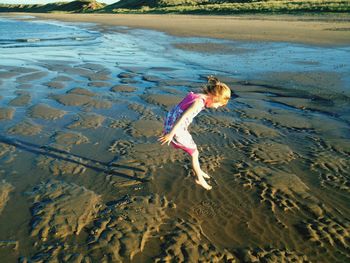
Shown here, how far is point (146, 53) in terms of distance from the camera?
15.2 meters

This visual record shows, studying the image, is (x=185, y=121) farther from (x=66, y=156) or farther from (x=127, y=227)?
(x=66, y=156)

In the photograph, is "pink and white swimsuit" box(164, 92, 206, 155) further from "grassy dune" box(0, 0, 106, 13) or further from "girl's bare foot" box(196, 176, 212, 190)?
"grassy dune" box(0, 0, 106, 13)

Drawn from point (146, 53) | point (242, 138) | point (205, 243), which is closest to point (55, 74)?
point (146, 53)

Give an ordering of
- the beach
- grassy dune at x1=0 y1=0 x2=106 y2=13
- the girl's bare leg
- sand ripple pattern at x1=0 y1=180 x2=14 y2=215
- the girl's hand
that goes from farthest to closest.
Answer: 1. grassy dune at x1=0 y1=0 x2=106 y2=13
2. the girl's bare leg
3. sand ripple pattern at x1=0 y1=180 x2=14 y2=215
4. the girl's hand
5. the beach

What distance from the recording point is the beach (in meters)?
3.47

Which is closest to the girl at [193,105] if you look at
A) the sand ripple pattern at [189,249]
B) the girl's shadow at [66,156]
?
the girl's shadow at [66,156]

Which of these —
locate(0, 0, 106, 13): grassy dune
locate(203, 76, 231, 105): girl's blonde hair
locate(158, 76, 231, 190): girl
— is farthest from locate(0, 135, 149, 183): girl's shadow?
locate(0, 0, 106, 13): grassy dune

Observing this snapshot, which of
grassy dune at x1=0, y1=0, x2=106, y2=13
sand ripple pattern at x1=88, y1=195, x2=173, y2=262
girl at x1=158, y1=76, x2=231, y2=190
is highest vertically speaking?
girl at x1=158, y1=76, x2=231, y2=190

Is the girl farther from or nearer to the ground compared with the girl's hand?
farther from the ground

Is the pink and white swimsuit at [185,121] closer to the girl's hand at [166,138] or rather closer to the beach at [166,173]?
the girl's hand at [166,138]

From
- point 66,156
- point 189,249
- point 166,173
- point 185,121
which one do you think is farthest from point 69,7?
point 189,249

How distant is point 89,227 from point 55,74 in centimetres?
795

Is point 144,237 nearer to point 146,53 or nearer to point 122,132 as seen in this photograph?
point 122,132

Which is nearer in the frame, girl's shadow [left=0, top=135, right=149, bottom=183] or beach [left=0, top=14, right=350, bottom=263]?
beach [left=0, top=14, right=350, bottom=263]
